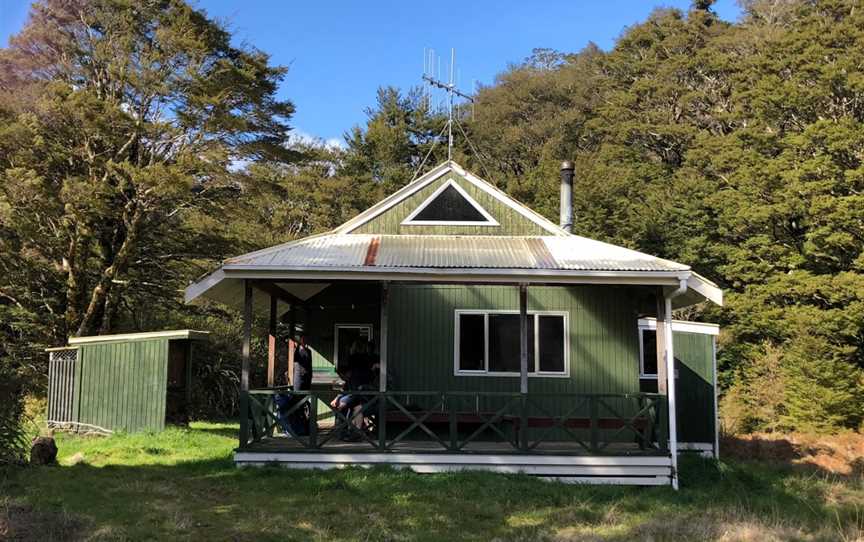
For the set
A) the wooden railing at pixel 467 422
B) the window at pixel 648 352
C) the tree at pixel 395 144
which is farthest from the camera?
the tree at pixel 395 144

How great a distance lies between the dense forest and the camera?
61.4ft

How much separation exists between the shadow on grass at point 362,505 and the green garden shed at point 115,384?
3.91 metres

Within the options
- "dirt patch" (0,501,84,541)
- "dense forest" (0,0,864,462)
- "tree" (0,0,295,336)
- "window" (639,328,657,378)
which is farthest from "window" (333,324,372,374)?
"tree" (0,0,295,336)

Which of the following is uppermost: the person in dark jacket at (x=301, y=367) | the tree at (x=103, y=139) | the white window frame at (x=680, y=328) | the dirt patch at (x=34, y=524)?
the tree at (x=103, y=139)

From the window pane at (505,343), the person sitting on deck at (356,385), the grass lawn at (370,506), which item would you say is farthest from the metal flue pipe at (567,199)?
the grass lawn at (370,506)

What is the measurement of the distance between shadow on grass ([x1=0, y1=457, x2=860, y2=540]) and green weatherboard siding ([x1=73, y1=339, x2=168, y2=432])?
388cm

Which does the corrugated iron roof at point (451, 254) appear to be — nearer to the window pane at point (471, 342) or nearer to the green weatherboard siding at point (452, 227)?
the green weatherboard siding at point (452, 227)

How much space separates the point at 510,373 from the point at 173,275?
1351cm

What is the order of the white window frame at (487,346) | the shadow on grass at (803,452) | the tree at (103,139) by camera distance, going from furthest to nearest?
the tree at (103,139)
the shadow on grass at (803,452)
the white window frame at (487,346)

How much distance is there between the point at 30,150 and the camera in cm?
1803

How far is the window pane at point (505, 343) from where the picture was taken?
12.3 m

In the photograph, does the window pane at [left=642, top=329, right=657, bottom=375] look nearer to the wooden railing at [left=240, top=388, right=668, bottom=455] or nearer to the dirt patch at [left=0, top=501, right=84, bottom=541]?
the wooden railing at [left=240, top=388, right=668, bottom=455]

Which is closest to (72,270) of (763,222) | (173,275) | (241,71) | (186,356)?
(173,275)

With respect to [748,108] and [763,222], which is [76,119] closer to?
[763,222]
